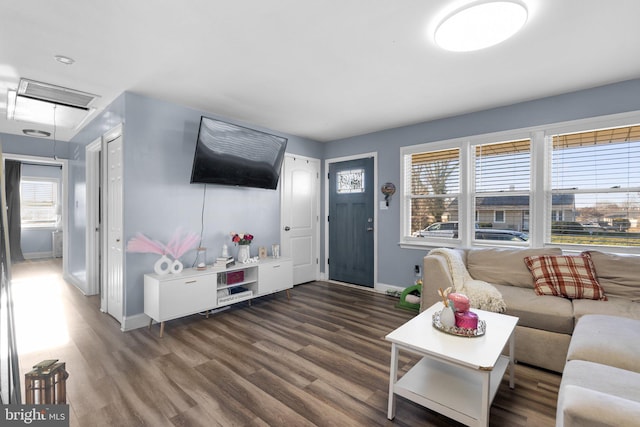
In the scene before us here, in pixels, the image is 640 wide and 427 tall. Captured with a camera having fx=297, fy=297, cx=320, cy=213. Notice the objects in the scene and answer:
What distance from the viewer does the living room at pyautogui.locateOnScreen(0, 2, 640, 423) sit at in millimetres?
2818

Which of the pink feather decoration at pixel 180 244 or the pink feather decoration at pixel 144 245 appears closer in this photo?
the pink feather decoration at pixel 144 245

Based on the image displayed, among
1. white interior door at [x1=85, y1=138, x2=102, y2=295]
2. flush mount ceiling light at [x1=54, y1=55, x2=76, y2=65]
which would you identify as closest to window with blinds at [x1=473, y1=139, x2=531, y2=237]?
flush mount ceiling light at [x1=54, y1=55, x2=76, y2=65]

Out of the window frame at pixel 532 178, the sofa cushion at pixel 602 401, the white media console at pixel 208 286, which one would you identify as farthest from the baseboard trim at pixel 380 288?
the sofa cushion at pixel 602 401

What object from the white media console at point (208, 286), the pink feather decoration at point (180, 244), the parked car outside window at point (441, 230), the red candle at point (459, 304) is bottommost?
the white media console at point (208, 286)

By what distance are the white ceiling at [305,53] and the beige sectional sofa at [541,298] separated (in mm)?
1657

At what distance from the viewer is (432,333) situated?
1772 mm

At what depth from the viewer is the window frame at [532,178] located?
2.88 meters

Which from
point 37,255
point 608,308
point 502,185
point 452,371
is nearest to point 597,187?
point 502,185

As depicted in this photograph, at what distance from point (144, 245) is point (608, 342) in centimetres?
369

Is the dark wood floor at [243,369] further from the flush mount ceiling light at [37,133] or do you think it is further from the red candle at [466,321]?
the flush mount ceiling light at [37,133]

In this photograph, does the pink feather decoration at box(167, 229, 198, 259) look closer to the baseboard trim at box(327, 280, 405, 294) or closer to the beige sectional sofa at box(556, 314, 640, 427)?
the baseboard trim at box(327, 280, 405, 294)

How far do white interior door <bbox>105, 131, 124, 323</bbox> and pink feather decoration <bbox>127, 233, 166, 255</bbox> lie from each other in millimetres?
122

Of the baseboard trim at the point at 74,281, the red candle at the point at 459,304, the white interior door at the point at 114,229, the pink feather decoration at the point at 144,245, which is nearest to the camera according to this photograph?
the red candle at the point at 459,304

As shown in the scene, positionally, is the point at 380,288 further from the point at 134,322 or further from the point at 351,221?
the point at 134,322
